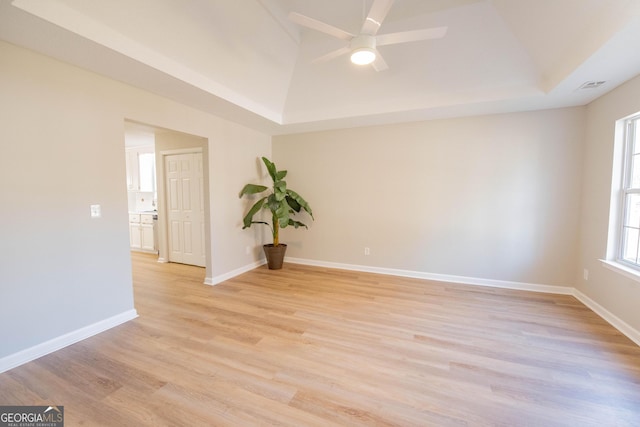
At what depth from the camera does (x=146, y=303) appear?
10.8 ft

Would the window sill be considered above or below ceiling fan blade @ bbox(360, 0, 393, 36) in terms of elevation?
below

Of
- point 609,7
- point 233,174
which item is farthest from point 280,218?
point 609,7

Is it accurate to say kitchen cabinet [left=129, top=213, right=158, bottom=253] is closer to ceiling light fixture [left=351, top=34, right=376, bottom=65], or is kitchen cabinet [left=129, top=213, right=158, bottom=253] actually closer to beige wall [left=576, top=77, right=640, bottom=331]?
ceiling light fixture [left=351, top=34, right=376, bottom=65]

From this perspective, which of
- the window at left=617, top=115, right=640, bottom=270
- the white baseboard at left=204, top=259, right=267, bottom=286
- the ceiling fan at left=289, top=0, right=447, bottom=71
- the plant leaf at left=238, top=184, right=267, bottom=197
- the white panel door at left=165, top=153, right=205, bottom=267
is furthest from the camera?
the white panel door at left=165, top=153, right=205, bottom=267

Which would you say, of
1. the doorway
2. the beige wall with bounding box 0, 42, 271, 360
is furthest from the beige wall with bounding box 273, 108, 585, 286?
the beige wall with bounding box 0, 42, 271, 360

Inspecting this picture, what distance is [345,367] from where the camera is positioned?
210 cm

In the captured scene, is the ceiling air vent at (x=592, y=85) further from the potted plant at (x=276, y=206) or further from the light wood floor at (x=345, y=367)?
the potted plant at (x=276, y=206)

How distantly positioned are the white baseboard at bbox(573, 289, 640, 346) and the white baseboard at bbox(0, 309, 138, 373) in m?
5.05

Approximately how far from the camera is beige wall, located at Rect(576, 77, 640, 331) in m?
2.57

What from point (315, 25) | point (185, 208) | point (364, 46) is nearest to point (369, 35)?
point (364, 46)

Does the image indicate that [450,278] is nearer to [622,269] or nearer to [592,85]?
[622,269]

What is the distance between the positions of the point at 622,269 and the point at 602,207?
2.57 ft

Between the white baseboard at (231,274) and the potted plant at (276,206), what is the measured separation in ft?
1.04

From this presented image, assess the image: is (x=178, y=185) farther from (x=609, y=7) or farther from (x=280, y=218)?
(x=609, y=7)
